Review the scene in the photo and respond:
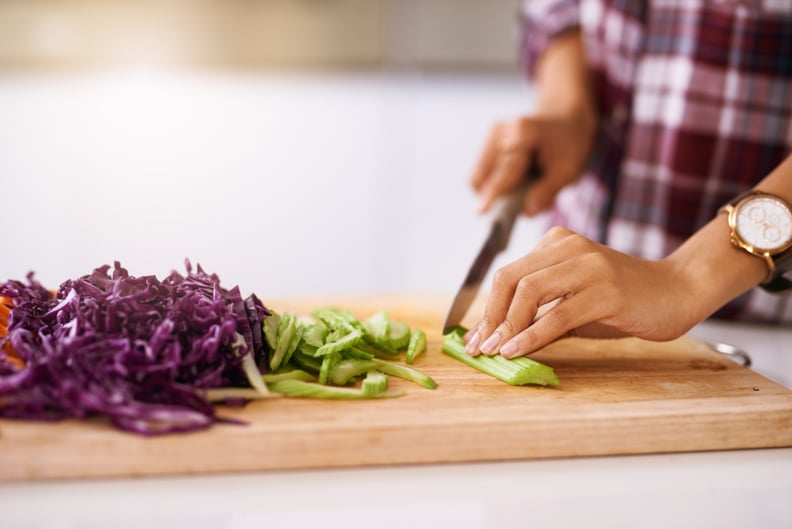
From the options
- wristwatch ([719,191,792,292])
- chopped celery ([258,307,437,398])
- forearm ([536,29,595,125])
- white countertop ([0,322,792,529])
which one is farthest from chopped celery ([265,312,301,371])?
forearm ([536,29,595,125])

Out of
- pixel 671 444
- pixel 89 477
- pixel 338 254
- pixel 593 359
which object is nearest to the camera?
pixel 89 477

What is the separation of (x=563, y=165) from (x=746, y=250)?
950mm

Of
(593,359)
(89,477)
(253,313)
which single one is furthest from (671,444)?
(89,477)

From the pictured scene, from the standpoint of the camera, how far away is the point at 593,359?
154cm

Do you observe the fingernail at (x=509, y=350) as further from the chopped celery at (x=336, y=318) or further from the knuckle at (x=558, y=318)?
the chopped celery at (x=336, y=318)

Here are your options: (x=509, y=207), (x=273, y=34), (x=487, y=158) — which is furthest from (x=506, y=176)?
(x=273, y=34)

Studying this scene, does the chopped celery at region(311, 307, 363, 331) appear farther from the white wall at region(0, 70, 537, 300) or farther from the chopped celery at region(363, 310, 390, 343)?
the white wall at region(0, 70, 537, 300)

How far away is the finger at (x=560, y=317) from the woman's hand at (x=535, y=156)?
0.84 metres

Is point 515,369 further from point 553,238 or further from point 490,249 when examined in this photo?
point 490,249

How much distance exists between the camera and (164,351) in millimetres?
1231

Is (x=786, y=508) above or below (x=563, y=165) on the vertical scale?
below

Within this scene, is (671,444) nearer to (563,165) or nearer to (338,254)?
(563,165)

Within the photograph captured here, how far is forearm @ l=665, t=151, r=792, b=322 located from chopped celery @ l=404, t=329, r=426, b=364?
457 mm

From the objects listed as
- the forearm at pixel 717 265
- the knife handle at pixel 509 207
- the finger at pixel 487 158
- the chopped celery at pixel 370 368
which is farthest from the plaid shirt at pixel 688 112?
the chopped celery at pixel 370 368
